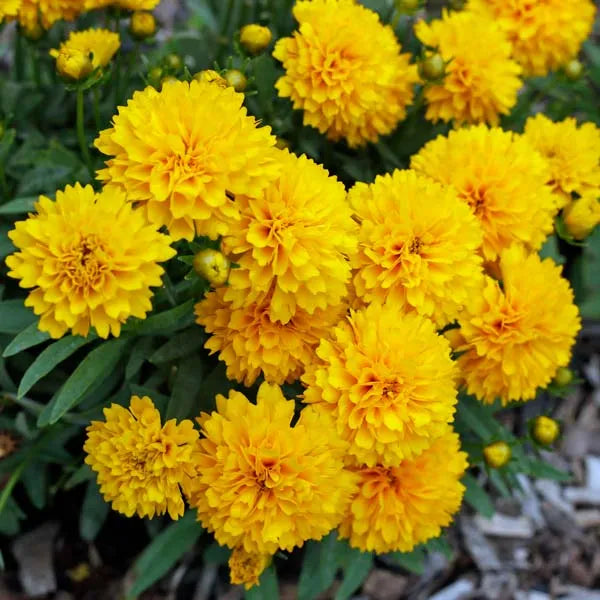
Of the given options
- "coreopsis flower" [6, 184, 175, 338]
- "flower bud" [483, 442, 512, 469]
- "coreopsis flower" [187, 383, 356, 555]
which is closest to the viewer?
"coreopsis flower" [6, 184, 175, 338]

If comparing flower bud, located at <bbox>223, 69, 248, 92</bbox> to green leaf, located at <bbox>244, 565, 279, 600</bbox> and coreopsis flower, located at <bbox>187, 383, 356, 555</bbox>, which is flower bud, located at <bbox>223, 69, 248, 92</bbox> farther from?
green leaf, located at <bbox>244, 565, 279, 600</bbox>

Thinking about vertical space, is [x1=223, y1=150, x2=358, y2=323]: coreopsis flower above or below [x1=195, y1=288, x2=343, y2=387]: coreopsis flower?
above

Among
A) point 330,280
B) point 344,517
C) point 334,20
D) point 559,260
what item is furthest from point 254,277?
point 559,260

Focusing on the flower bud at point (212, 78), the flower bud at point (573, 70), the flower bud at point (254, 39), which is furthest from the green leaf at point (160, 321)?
the flower bud at point (573, 70)

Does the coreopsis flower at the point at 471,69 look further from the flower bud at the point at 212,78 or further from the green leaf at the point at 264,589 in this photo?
the green leaf at the point at 264,589

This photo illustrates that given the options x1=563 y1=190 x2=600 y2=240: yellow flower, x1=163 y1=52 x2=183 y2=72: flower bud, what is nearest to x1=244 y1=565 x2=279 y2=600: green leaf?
x1=563 y1=190 x2=600 y2=240: yellow flower

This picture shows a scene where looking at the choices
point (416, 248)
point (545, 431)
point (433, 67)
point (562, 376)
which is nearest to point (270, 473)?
point (416, 248)

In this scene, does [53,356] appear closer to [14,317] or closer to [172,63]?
[14,317]
